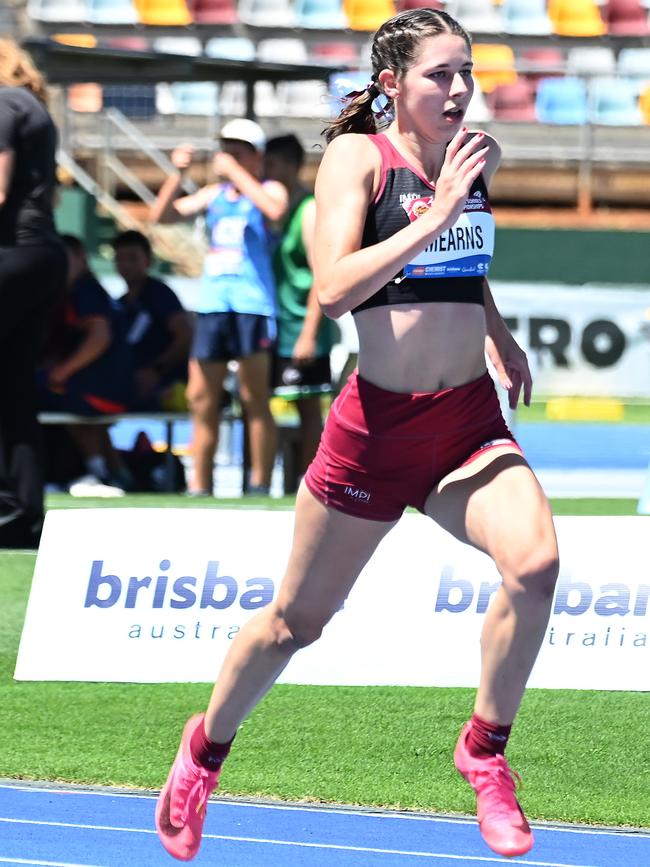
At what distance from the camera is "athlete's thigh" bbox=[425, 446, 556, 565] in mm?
3420

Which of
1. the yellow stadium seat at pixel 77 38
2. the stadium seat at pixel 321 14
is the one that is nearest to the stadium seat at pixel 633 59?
the stadium seat at pixel 321 14

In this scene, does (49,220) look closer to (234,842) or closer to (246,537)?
(246,537)

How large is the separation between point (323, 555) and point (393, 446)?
290 mm

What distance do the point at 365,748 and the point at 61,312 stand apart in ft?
18.7

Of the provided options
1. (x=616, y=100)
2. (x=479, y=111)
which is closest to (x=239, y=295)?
(x=479, y=111)

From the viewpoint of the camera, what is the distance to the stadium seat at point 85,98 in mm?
21188

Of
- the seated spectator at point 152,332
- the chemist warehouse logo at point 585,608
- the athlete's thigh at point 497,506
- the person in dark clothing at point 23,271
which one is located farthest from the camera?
the seated spectator at point 152,332

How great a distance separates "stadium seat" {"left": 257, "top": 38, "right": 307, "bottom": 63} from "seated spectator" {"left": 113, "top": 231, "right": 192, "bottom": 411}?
1220 cm

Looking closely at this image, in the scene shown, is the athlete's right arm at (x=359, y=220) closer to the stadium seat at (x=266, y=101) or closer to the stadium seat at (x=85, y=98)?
A: the stadium seat at (x=266, y=101)

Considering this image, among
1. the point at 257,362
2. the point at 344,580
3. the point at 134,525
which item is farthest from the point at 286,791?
the point at 257,362

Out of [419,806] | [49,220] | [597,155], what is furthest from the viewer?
[597,155]

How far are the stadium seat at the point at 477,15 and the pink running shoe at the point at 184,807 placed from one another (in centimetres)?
1900

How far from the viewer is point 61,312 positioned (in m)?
9.78

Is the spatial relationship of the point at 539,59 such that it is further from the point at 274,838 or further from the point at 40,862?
the point at 40,862
